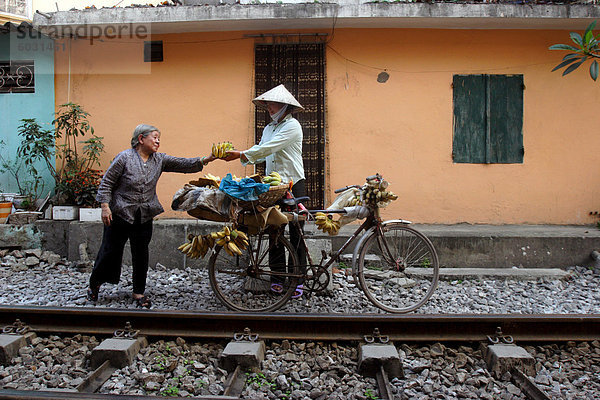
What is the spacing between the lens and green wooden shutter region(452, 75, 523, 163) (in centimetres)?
746

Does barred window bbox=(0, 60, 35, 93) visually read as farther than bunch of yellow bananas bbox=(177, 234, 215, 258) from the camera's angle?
Yes

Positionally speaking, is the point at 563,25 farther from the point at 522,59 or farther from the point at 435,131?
the point at 435,131

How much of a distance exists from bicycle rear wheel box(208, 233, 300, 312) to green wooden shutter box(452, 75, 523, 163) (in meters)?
4.63

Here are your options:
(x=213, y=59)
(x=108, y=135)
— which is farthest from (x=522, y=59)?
(x=108, y=135)

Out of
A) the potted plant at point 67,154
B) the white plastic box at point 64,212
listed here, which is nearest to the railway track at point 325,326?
the white plastic box at point 64,212

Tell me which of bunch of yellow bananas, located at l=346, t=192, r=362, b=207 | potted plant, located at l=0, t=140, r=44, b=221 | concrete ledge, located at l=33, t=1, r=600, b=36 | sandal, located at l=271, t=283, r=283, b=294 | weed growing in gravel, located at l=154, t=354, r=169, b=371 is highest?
concrete ledge, located at l=33, t=1, r=600, b=36

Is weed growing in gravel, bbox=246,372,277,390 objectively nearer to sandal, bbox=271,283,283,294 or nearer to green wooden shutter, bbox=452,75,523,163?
sandal, bbox=271,283,283,294

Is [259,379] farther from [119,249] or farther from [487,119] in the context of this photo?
[487,119]

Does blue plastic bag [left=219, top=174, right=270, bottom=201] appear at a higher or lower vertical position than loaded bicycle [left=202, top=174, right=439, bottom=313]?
higher

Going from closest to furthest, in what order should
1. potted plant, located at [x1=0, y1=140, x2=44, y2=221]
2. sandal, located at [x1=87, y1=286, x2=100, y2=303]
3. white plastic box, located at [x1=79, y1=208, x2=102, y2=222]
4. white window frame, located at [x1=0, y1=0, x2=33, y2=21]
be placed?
sandal, located at [x1=87, y1=286, x2=100, y2=303] < white plastic box, located at [x1=79, y1=208, x2=102, y2=222] < white window frame, located at [x1=0, y1=0, x2=33, y2=21] < potted plant, located at [x1=0, y1=140, x2=44, y2=221]

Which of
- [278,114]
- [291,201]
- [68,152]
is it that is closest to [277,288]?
[291,201]

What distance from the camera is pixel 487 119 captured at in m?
7.44

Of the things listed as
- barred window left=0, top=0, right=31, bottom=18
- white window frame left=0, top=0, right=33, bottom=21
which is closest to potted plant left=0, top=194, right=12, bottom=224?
white window frame left=0, top=0, right=33, bottom=21

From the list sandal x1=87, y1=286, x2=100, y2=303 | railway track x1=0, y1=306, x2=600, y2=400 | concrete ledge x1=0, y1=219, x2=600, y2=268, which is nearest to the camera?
railway track x1=0, y1=306, x2=600, y2=400
